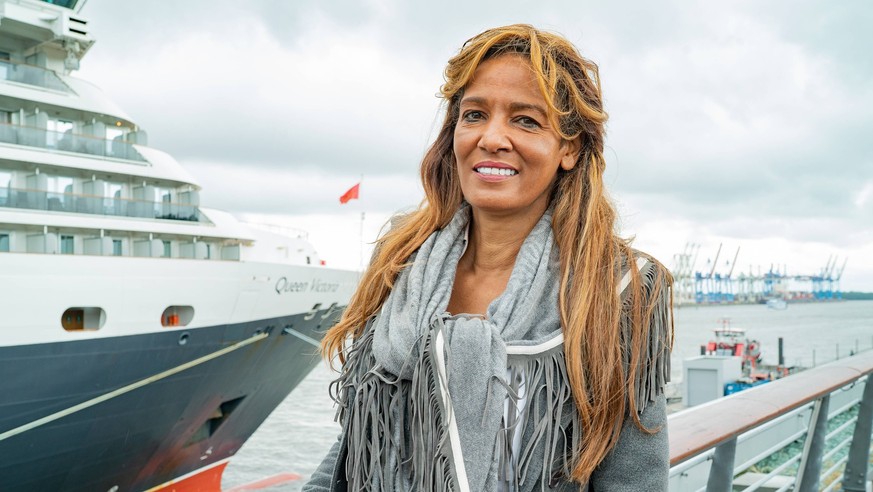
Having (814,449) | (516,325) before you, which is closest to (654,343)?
(516,325)

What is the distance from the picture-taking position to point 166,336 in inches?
428

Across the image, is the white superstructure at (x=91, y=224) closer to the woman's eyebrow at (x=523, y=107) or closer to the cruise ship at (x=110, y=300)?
the cruise ship at (x=110, y=300)

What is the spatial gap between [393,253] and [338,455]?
1.40 feet

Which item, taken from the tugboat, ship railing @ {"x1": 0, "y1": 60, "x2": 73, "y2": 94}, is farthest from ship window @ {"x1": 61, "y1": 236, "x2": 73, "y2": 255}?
the tugboat

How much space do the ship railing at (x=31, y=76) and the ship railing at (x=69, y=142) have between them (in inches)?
30.6

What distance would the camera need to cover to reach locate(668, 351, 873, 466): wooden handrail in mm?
1610

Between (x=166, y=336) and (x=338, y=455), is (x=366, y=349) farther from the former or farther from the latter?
(x=166, y=336)

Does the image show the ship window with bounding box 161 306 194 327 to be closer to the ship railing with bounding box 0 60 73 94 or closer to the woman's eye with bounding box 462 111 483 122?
the ship railing with bounding box 0 60 73 94

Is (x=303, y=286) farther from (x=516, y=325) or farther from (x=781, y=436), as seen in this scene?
(x=516, y=325)

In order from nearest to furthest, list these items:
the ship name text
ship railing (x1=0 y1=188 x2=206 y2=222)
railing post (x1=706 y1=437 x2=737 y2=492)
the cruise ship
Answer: railing post (x1=706 y1=437 x2=737 y2=492), the cruise ship, ship railing (x1=0 y1=188 x2=206 y2=222), the ship name text

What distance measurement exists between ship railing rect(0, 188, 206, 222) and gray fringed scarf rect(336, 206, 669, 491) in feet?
35.3

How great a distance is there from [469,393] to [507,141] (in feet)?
1.51

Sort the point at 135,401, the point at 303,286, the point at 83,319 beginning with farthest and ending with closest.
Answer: the point at 303,286
the point at 135,401
the point at 83,319

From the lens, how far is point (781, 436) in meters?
2.40
